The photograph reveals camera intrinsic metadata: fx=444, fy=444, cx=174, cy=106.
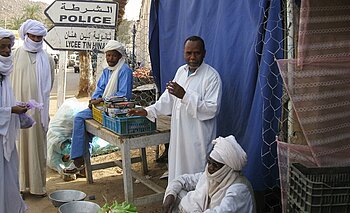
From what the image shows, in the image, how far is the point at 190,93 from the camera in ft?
13.2

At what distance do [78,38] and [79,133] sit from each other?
1.79 meters

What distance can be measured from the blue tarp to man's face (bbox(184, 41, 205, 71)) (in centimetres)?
44

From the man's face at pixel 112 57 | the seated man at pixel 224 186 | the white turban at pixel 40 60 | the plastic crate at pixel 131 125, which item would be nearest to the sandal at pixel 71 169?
the white turban at pixel 40 60

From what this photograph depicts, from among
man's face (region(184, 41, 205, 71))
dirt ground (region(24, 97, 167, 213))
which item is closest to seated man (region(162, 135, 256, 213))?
man's face (region(184, 41, 205, 71))

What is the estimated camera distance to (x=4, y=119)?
414 centimetres

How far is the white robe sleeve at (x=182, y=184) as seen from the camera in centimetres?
371

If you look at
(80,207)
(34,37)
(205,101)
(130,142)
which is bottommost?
(80,207)

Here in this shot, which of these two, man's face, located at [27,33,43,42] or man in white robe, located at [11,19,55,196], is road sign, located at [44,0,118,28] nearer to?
man in white robe, located at [11,19,55,196]

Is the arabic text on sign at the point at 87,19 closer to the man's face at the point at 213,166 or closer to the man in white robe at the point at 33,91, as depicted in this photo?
the man in white robe at the point at 33,91

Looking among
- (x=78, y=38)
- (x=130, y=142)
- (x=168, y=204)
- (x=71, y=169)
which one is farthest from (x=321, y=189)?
(x=78, y=38)

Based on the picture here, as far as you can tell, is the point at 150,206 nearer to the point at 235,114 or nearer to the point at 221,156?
the point at 235,114

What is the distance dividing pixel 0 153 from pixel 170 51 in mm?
2558

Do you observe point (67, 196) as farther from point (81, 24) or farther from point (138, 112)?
point (81, 24)

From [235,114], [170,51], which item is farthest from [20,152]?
[235,114]
